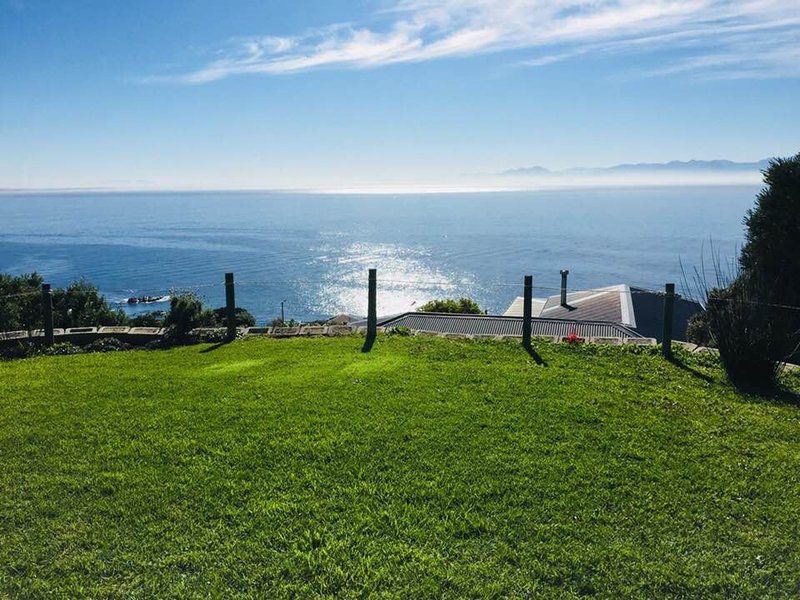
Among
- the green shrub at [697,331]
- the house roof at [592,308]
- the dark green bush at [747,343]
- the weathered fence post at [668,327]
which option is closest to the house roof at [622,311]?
the house roof at [592,308]

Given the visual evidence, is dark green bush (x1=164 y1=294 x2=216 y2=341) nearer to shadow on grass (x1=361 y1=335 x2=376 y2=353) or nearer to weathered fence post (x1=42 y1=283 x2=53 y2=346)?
weathered fence post (x1=42 y1=283 x2=53 y2=346)

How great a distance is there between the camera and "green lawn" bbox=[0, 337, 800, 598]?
3711 millimetres

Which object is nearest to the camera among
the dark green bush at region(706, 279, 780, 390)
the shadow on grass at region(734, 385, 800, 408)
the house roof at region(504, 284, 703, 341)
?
the shadow on grass at region(734, 385, 800, 408)

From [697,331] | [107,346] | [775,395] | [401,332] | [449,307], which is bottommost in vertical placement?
[449,307]

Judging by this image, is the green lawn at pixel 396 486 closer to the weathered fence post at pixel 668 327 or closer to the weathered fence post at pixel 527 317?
the weathered fence post at pixel 668 327

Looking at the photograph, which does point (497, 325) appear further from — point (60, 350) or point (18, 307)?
point (18, 307)

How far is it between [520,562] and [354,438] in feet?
7.54

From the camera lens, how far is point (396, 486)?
15.7 ft

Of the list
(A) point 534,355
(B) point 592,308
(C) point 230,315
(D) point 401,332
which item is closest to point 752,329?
(A) point 534,355

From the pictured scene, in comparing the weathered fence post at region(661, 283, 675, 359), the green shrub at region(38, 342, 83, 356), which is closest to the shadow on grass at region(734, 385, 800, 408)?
the weathered fence post at region(661, 283, 675, 359)

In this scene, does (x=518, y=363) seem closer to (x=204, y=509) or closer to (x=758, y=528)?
(x=758, y=528)

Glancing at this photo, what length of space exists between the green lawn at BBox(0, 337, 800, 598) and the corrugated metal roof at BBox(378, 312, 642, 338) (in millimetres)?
8816

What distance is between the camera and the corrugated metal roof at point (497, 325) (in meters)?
16.8

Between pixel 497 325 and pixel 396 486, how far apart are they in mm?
12371
